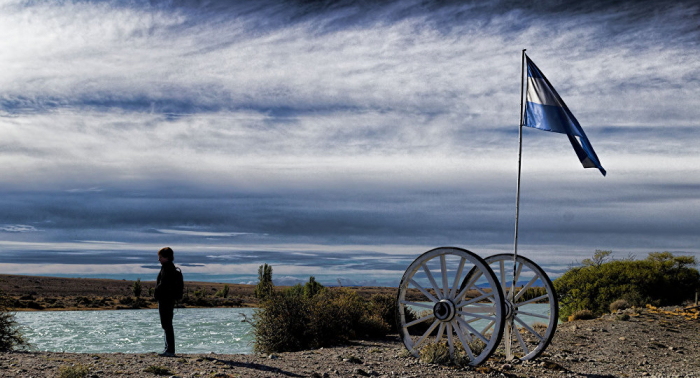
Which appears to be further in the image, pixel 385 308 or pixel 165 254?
pixel 385 308

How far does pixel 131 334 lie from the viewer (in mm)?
26297

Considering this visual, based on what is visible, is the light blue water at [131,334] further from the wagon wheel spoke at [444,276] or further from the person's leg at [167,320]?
the wagon wheel spoke at [444,276]

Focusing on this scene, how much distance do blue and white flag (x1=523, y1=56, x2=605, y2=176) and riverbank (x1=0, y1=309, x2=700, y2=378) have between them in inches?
212

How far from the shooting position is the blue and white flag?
516 inches

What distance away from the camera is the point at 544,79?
13539 mm

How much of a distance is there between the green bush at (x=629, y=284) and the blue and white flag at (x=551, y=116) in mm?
23358

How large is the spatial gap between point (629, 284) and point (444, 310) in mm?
26581

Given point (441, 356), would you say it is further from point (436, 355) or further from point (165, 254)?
point (165, 254)

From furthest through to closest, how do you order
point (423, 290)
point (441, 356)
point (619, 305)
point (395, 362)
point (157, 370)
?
point (619, 305)
point (423, 290)
point (395, 362)
point (441, 356)
point (157, 370)

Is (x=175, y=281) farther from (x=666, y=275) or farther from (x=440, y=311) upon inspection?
(x=666, y=275)

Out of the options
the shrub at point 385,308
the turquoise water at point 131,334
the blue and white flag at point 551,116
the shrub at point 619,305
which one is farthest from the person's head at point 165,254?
the shrub at point 619,305

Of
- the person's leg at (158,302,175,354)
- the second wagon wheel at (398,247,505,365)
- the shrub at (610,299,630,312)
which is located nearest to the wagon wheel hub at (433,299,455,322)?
the second wagon wheel at (398,247,505,365)

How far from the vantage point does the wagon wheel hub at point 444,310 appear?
489 inches

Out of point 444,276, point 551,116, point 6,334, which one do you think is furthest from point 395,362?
point 6,334
